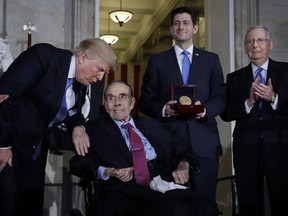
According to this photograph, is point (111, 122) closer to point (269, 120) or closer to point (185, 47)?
point (185, 47)

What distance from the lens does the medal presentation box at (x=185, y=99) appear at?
3.59m

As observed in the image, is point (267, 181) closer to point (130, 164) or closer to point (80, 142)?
point (130, 164)

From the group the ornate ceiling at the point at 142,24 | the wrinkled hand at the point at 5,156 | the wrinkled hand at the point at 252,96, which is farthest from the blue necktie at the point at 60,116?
the ornate ceiling at the point at 142,24

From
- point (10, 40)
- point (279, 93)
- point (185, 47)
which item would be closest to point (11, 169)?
point (185, 47)

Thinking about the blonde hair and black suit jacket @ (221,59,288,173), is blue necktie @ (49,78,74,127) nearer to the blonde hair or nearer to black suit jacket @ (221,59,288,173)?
the blonde hair

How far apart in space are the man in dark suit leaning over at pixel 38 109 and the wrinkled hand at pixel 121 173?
0.91 ft

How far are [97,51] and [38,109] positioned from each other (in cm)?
51

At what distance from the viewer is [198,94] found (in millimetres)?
3986

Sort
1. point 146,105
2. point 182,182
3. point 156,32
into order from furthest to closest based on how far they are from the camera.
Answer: point 156,32, point 146,105, point 182,182

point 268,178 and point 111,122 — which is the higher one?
point 111,122

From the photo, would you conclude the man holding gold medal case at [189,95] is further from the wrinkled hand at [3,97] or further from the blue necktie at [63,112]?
the wrinkled hand at [3,97]

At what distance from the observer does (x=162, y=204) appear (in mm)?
3047

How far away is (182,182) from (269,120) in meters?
0.95

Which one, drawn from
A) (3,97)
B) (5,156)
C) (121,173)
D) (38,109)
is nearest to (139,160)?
(121,173)
